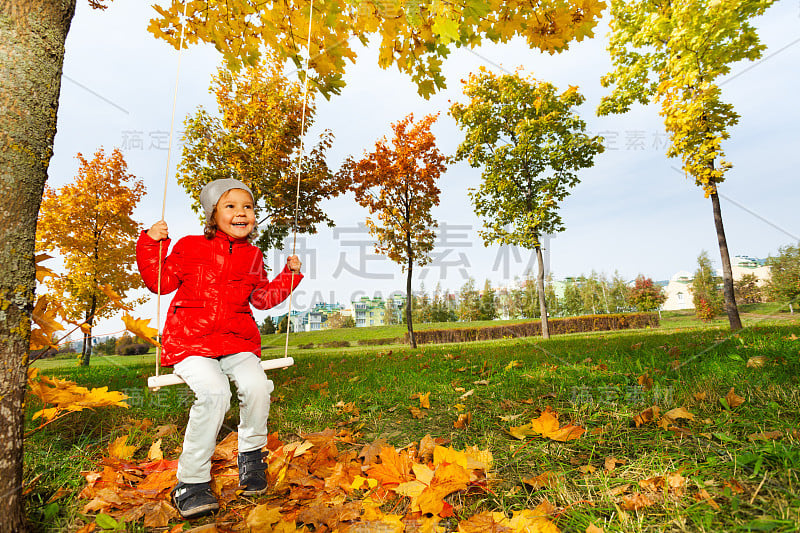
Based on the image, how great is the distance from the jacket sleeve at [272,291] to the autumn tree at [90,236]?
1216cm

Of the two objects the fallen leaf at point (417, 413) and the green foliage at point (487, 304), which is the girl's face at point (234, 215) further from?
the green foliage at point (487, 304)

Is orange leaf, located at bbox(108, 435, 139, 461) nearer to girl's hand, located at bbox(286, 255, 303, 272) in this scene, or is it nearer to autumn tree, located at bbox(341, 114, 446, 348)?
girl's hand, located at bbox(286, 255, 303, 272)

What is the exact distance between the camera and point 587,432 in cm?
222

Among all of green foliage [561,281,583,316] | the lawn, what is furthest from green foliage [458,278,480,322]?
the lawn

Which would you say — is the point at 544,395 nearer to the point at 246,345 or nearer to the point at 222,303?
the point at 246,345

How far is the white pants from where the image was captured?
1.87 m

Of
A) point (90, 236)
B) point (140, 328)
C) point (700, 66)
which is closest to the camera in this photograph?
point (140, 328)

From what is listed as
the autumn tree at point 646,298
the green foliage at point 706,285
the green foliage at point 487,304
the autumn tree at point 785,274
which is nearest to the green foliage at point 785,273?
the autumn tree at point 785,274

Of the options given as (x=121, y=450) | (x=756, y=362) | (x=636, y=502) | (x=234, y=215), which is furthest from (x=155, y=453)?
(x=756, y=362)

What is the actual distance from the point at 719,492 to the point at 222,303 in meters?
2.48

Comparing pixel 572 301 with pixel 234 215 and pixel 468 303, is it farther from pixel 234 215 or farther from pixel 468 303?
pixel 234 215

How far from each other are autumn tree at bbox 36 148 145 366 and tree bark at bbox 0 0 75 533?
12.4m

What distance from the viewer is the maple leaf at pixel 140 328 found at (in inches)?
63.4

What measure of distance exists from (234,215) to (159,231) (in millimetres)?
419
